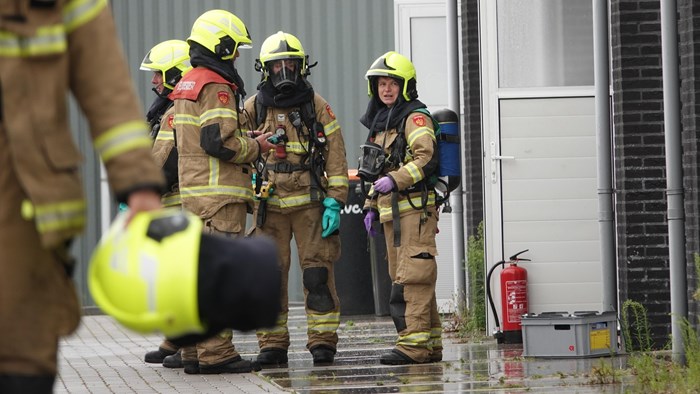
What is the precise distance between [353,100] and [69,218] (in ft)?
50.5

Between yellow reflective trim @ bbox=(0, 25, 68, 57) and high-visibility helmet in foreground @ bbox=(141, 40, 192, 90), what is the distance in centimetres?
774

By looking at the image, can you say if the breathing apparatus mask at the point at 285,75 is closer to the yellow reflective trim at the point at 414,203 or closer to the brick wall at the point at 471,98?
the yellow reflective trim at the point at 414,203

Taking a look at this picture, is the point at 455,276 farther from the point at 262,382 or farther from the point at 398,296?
the point at 262,382

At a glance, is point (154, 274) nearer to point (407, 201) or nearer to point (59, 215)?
point (59, 215)

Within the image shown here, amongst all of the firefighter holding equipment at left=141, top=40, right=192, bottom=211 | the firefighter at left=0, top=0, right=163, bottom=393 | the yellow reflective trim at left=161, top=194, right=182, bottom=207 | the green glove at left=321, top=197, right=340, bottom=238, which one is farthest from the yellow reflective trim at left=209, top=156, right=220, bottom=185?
the firefighter at left=0, top=0, right=163, bottom=393

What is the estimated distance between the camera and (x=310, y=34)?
1889 centimetres

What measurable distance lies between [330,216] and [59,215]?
23.2ft

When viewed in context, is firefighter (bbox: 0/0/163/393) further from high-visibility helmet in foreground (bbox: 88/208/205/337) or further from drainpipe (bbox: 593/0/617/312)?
drainpipe (bbox: 593/0/617/312)

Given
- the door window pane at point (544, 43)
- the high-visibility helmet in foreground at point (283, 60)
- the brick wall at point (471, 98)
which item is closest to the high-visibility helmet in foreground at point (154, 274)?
the high-visibility helmet in foreground at point (283, 60)

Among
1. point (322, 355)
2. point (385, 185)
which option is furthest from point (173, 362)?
point (385, 185)

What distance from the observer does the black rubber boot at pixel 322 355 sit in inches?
425

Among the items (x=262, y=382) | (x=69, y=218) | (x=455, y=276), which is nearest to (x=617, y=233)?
(x=262, y=382)

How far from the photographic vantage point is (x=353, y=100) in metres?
18.9

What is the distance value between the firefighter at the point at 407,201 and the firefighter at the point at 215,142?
97 centimetres
